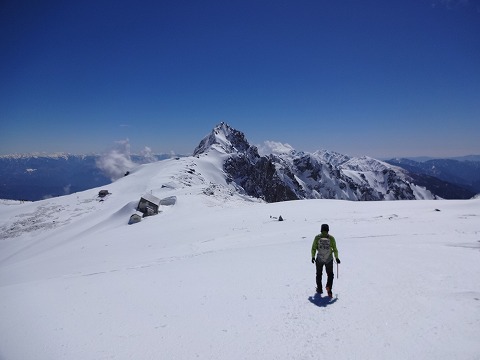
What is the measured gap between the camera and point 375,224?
840 inches

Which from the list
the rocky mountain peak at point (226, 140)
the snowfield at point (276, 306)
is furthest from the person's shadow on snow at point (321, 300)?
the rocky mountain peak at point (226, 140)

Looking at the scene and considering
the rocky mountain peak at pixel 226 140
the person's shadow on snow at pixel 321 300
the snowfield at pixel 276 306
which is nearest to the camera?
the snowfield at pixel 276 306

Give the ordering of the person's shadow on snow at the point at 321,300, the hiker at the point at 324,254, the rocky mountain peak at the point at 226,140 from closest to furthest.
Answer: the person's shadow on snow at the point at 321,300
the hiker at the point at 324,254
the rocky mountain peak at the point at 226,140

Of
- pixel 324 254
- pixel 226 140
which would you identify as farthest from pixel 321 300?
pixel 226 140

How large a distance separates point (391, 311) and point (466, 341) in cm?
177

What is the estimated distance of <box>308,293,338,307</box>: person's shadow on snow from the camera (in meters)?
8.44

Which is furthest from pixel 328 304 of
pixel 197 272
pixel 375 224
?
pixel 375 224

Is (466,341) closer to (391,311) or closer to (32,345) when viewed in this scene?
(391,311)

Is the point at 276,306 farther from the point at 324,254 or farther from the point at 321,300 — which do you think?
the point at 324,254

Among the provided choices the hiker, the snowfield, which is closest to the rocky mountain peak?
the snowfield

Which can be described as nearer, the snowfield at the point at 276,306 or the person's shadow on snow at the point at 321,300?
the snowfield at the point at 276,306

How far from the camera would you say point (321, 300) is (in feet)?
28.6

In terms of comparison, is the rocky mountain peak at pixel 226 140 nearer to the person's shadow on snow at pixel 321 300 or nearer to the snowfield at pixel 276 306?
the snowfield at pixel 276 306

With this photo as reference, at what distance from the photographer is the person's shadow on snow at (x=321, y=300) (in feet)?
27.7
